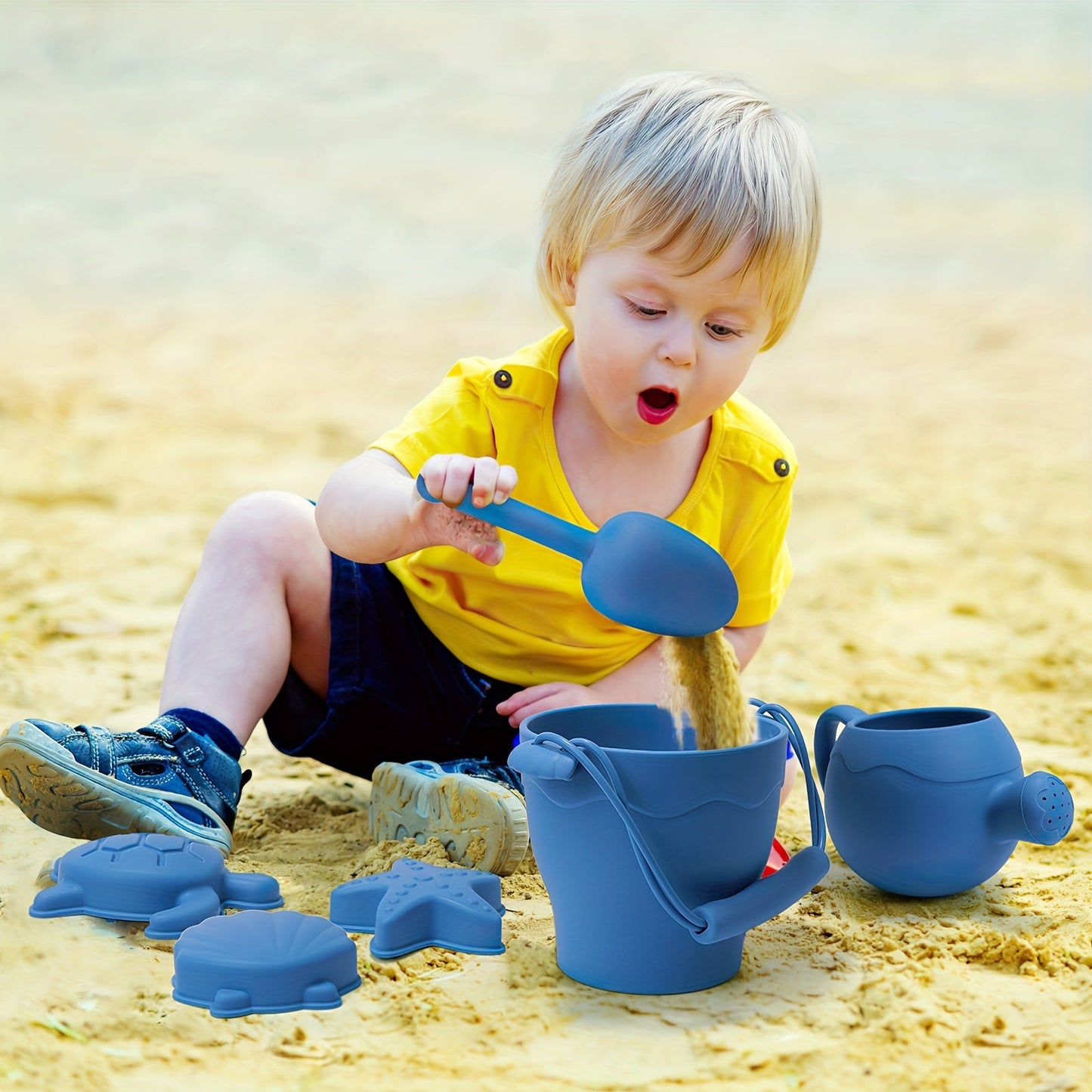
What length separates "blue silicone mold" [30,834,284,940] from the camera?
1.41 m

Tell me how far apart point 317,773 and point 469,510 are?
0.78m

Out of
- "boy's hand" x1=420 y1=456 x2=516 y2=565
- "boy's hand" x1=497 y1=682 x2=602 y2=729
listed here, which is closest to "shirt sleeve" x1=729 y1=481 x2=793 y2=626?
"boy's hand" x1=497 y1=682 x2=602 y2=729

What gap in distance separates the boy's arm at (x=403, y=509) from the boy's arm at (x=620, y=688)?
0.93ft

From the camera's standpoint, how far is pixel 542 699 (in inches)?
70.4

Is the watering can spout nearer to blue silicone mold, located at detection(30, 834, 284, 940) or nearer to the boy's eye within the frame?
the boy's eye

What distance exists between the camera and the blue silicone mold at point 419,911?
1.38 m

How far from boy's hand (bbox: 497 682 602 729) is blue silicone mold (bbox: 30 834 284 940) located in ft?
1.44

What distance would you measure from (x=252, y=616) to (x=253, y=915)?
491 millimetres

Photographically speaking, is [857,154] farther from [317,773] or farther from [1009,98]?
[317,773]

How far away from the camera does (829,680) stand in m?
2.48

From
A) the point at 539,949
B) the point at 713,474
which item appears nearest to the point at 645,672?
the point at 713,474

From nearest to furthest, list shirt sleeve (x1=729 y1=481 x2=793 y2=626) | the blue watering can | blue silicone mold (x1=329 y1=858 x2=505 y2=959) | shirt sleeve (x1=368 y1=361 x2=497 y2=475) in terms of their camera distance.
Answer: blue silicone mold (x1=329 y1=858 x2=505 y2=959), the blue watering can, shirt sleeve (x1=368 y1=361 x2=497 y2=475), shirt sleeve (x1=729 y1=481 x2=793 y2=626)

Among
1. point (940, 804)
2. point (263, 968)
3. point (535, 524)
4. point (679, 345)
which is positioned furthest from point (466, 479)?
point (940, 804)

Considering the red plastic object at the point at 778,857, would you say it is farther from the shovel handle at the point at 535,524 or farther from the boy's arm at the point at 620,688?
the shovel handle at the point at 535,524
